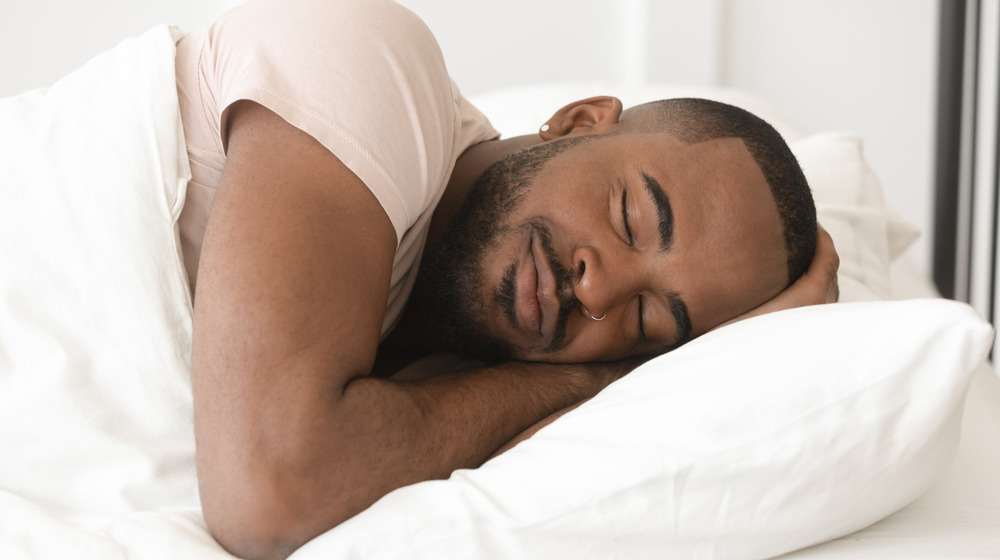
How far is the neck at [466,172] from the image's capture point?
50.2 inches

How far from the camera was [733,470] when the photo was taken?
0.77m

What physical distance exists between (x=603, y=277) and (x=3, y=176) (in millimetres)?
725

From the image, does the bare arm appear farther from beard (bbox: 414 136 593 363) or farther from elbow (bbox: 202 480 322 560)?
beard (bbox: 414 136 593 363)

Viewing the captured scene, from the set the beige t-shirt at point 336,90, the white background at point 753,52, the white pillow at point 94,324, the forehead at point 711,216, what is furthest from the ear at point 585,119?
the white background at point 753,52

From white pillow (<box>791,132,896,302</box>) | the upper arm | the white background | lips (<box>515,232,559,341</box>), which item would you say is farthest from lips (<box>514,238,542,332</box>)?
the white background

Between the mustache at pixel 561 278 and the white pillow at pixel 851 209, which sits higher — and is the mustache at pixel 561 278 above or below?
above

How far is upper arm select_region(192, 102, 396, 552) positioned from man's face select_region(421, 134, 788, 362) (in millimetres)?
246

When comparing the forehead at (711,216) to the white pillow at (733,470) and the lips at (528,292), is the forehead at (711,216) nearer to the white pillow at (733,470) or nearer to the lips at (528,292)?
the lips at (528,292)

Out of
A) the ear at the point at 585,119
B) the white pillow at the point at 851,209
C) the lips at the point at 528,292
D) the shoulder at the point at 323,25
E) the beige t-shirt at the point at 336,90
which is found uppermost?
the shoulder at the point at 323,25

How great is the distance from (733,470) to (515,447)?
221mm

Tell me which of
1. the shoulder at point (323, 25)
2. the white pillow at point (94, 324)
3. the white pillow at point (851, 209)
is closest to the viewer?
the white pillow at point (94, 324)

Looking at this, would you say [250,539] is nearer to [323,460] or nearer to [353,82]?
[323,460]

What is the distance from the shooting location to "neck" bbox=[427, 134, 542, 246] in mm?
1275

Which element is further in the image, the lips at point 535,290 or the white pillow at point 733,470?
the lips at point 535,290
